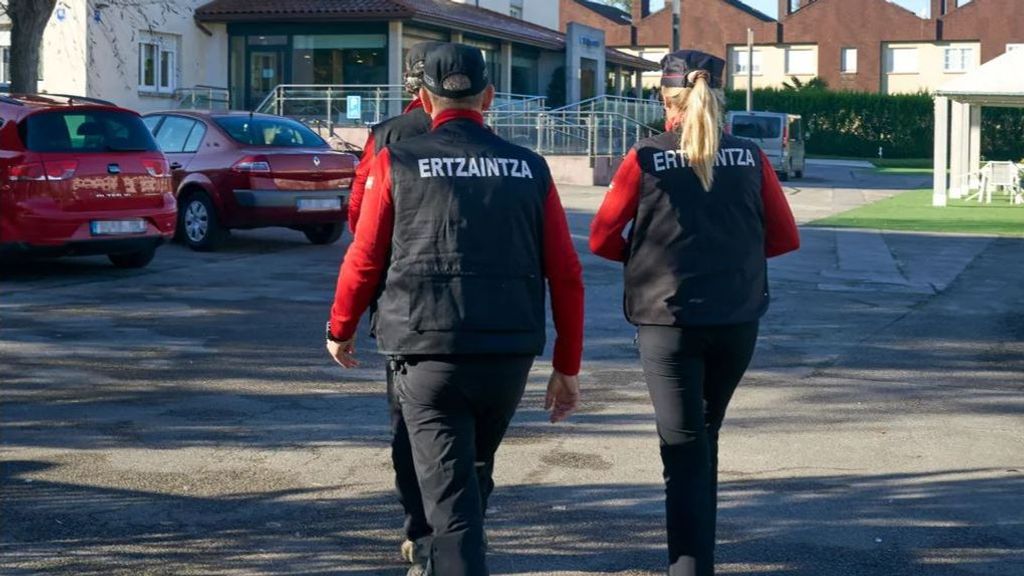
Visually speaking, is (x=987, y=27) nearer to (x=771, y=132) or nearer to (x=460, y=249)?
(x=771, y=132)

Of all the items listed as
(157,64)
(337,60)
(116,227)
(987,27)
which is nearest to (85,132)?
(116,227)

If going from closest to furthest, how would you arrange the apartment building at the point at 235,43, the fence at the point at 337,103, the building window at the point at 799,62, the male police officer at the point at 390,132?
the male police officer at the point at 390,132
the apartment building at the point at 235,43
the fence at the point at 337,103
the building window at the point at 799,62

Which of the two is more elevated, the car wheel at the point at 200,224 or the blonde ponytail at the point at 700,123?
the blonde ponytail at the point at 700,123

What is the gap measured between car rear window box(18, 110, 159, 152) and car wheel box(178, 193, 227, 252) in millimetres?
2389

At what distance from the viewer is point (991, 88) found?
28.8 m

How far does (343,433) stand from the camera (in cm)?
743

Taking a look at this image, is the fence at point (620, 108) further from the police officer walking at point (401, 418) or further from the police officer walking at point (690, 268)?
the police officer walking at point (690, 268)

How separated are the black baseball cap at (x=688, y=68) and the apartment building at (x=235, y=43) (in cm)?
2999

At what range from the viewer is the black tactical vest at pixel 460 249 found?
3.96 m

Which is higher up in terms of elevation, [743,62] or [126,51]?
[743,62]

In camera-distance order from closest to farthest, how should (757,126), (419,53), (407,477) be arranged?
(419,53) → (407,477) → (757,126)

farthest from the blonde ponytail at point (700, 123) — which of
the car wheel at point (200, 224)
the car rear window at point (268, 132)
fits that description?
the car rear window at point (268, 132)

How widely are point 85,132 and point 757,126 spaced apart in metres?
29.4

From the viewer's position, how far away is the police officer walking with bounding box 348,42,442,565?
4.66 metres
